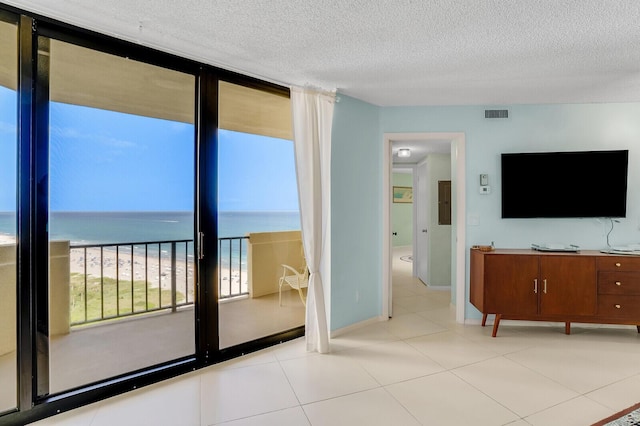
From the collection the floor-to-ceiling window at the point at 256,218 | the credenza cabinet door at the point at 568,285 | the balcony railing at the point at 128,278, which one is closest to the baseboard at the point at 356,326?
the floor-to-ceiling window at the point at 256,218

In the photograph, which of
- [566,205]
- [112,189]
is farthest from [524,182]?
[112,189]

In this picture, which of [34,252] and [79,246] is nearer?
[34,252]

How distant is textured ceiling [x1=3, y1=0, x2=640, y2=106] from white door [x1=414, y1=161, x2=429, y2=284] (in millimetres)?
2598

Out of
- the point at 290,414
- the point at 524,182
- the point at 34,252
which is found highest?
the point at 524,182

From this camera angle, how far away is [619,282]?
10.2ft

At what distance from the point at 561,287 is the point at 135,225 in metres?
3.82

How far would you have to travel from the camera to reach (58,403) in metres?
2.07

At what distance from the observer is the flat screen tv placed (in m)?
3.40

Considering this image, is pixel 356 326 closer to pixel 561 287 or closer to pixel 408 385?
pixel 408 385

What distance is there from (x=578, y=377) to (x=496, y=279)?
3.33 ft

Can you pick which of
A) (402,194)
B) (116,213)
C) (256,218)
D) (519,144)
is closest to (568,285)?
(519,144)

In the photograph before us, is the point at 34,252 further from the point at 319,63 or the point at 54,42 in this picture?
the point at 319,63

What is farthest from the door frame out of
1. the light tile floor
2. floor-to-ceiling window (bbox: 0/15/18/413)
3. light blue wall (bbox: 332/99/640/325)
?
floor-to-ceiling window (bbox: 0/15/18/413)

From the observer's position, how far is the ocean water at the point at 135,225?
2.11m
